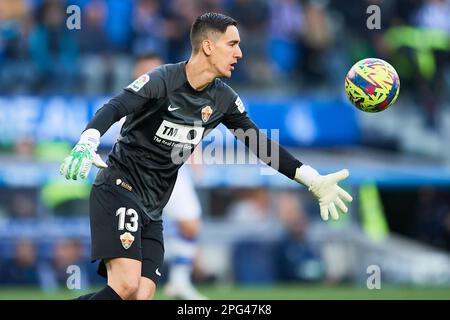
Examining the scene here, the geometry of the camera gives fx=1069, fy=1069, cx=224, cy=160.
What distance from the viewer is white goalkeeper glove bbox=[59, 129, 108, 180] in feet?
23.0

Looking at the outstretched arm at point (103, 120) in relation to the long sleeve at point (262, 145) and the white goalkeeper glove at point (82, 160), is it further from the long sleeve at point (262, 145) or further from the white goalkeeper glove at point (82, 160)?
the long sleeve at point (262, 145)

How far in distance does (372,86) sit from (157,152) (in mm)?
1786

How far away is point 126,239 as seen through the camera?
297 inches

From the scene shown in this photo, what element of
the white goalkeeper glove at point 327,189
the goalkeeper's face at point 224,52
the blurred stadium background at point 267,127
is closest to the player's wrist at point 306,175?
the white goalkeeper glove at point 327,189

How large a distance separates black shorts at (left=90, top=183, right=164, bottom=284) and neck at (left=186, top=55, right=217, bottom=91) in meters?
0.96

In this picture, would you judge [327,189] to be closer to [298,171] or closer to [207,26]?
[298,171]

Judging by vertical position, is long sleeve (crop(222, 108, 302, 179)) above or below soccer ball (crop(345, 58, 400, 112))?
below

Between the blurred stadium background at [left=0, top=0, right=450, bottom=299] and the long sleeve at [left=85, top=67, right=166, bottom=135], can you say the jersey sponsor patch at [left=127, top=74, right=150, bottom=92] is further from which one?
the blurred stadium background at [left=0, top=0, right=450, bottom=299]

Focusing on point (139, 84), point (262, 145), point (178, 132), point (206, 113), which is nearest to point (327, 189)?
point (262, 145)

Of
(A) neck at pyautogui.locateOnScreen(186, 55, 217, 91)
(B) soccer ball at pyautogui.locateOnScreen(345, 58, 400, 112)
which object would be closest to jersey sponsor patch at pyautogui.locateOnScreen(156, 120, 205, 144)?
(A) neck at pyautogui.locateOnScreen(186, 55, 217, 91)

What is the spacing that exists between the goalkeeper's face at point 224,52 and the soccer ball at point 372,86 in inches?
41.5

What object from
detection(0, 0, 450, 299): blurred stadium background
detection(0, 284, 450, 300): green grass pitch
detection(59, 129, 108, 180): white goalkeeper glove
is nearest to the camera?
detection(59, 129, 108, 180): white goalkeeper glove
